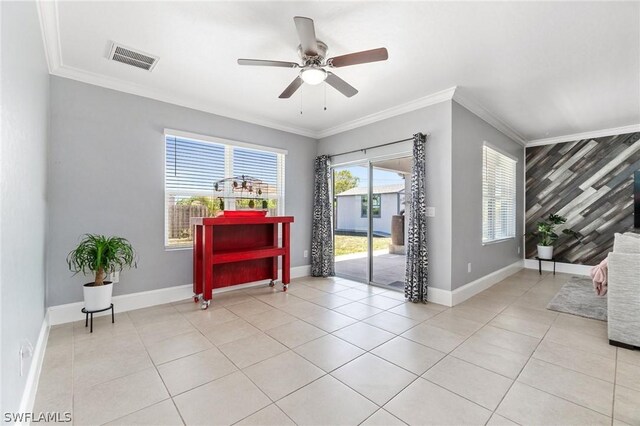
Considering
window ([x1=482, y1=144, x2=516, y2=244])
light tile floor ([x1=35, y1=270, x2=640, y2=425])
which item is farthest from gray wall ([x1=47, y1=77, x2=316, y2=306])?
window ([x1=482, y1=144, x2=516, y2=244])

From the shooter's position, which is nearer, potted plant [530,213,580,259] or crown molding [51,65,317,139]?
crown molding [51,65,317,139]

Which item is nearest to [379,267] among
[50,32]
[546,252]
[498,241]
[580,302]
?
[498,241]

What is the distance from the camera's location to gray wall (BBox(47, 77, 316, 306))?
9.60 feet

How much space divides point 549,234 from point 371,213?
3663 millimetres

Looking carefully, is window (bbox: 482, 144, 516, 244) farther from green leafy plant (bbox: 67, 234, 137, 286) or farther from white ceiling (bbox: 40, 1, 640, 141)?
green leafy plant (bbox: 67, 234, 137, 286)

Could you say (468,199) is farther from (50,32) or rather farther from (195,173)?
→ (50,32)

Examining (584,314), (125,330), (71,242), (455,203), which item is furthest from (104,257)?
(584,314)

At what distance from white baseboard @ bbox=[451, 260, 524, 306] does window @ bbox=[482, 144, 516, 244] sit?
56 centimetres

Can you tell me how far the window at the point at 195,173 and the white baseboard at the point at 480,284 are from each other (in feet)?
10.8

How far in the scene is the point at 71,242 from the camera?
2.98 meters

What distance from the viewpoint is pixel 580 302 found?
143 inches

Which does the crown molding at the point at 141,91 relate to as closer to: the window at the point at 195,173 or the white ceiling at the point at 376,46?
the white ceiling at the point at 376,46

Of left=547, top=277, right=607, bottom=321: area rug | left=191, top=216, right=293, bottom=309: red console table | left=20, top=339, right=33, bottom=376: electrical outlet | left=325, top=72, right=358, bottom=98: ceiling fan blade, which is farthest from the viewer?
left=191, top=216, right=293, bottom=309: red console table

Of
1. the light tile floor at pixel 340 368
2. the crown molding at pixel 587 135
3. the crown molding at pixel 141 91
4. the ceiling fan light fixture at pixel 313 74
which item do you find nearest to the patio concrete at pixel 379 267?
the light tile floor at pixel 340 368
